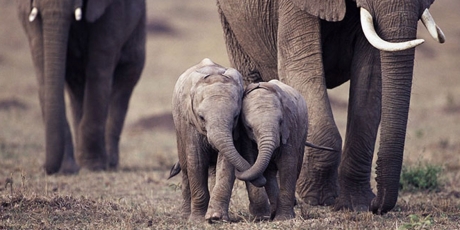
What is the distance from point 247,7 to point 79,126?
11.5 feet

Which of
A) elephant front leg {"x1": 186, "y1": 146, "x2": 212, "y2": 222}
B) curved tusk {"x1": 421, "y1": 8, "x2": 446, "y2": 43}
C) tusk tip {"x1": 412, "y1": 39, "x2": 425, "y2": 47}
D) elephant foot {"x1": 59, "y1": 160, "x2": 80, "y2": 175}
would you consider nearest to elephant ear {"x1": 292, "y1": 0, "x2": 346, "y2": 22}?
curved tusk {"x1": 421, "y1": 8, "x2": 446, "y2": 43}

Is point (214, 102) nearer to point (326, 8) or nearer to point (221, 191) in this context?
point (221, 191)

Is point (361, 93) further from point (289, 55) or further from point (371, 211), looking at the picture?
point (371, 211)

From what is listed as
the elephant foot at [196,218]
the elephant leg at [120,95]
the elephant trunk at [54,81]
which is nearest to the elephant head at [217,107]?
the elephant foot at [196,218]

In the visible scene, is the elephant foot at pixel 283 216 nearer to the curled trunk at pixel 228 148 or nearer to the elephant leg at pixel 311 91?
the curled trunk at pixel 228 148

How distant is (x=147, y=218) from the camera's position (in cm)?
668

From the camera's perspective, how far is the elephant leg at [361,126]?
7516 millimetres

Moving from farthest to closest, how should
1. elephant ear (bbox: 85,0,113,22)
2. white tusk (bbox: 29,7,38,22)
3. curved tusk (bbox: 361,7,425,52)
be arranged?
elephant ear (bbox: 85,0,113,22), white tusk (bbox: 29,7,38,22), curved tusk (bbox: 361,7,425,52)

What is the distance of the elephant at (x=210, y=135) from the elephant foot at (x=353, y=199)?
48.6 inches

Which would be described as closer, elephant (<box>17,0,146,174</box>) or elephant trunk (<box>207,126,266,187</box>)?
elephant trunk (<box>207,126,266,187</box>)

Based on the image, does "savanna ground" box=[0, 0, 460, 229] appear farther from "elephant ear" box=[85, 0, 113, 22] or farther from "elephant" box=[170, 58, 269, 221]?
"elephant ear" box=[85, 0, 113, 22]

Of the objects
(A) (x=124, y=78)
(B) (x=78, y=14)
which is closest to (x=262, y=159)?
(B) (x=78, y=14)

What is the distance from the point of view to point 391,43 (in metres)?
6.43

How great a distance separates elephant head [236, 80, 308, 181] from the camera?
595 centimetres
